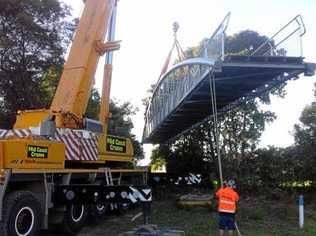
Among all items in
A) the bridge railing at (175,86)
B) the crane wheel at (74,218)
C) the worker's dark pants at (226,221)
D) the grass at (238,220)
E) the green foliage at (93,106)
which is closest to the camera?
the worker's dark pants at (226,221)

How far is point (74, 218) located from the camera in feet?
43.7

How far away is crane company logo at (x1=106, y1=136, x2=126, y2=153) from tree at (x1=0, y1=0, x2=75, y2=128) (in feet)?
33.6

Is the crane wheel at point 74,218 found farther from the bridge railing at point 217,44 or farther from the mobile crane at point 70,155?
the bridge railing at point 217,44

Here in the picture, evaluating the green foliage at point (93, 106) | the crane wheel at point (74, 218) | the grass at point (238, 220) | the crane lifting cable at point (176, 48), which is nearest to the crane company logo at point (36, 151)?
the crane wheel at point (74, 218)

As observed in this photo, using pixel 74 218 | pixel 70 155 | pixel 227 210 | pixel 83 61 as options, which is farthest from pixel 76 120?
pixel 227 210

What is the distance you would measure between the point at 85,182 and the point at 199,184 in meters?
14.8

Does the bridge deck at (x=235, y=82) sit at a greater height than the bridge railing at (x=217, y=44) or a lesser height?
lesser

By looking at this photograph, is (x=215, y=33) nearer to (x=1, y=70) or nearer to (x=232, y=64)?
(x=232, y=64)

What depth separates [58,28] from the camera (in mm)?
28094

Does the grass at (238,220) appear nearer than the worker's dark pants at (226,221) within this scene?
No

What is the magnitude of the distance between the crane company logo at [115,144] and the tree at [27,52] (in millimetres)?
10231

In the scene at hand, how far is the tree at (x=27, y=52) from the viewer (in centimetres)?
2608

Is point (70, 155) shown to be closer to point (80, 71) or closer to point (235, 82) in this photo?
point (80, 71)

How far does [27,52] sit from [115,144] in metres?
12.6
